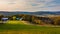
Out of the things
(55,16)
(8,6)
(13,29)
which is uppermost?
(8,6)

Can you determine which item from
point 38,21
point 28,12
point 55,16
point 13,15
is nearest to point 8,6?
point 13,15

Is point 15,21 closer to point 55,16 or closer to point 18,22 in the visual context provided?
point 18,22

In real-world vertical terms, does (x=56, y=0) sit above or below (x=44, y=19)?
above

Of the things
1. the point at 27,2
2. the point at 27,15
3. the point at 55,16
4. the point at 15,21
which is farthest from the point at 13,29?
the point at 55,16
